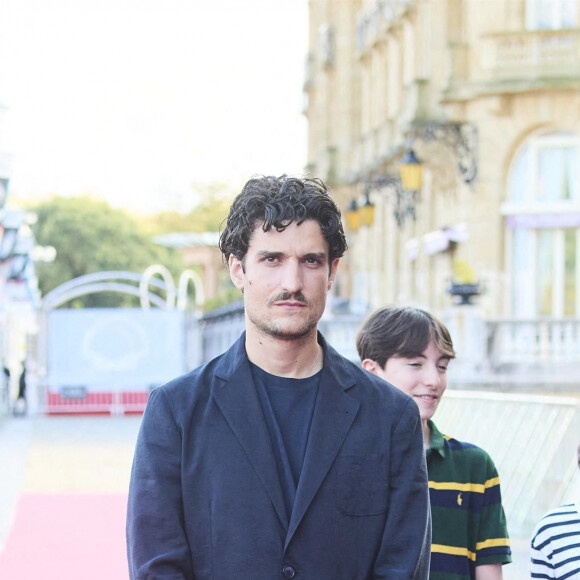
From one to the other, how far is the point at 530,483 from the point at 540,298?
70.2 feet

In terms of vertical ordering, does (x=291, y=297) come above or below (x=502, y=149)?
below

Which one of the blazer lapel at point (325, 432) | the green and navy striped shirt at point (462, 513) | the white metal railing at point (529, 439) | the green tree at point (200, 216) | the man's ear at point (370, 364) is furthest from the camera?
the green tree at point (200, 216)

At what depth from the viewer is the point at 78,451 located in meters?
19.8

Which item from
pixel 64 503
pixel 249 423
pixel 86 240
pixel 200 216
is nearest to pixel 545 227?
pixel 64 503

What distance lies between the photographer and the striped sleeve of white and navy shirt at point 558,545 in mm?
3600

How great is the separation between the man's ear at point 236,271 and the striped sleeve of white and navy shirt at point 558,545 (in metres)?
1.02

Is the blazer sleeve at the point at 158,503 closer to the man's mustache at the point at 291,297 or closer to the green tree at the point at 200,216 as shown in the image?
the man's mustache at the point at 291,297

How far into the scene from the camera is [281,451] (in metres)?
3.21

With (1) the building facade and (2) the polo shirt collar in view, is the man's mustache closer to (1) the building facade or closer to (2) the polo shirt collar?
(2) the polo shirt collar

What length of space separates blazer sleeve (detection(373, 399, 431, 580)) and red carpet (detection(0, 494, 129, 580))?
624 centimetres

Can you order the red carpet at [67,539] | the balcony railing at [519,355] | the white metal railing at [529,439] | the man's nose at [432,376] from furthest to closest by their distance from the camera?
1. the balcony railing at [519,355]
2. the red carpet at [67,539]
3. the white metal railing at [529,439]
4. the man's nose at [432,376]

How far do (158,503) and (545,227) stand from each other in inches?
1066

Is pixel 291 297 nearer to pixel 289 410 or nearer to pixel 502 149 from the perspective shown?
pixel 289 410

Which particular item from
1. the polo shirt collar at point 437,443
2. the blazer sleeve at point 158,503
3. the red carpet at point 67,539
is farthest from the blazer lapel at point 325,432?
the red carpet at point 67,539
